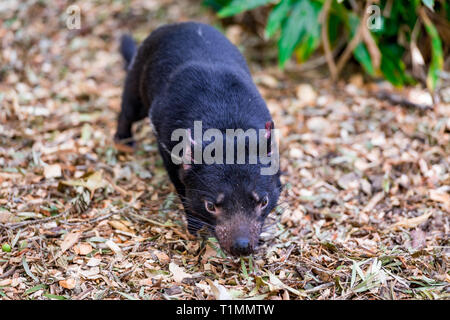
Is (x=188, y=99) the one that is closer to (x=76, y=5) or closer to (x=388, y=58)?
(x=388, y=58)

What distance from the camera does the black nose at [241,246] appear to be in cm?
307

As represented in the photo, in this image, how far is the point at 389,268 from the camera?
3303 mm

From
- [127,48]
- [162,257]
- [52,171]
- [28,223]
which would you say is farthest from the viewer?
[127,48]

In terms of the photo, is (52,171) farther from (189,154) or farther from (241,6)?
(241,6)

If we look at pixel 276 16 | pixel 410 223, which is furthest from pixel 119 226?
pixel 276 16

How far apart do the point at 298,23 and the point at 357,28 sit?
67 cm

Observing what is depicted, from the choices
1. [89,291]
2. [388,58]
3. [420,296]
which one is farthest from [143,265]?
[388,58]

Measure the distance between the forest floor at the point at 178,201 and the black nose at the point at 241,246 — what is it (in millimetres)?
203

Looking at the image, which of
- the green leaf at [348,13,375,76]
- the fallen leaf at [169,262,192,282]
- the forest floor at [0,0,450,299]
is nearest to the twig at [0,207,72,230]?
the forest floor at [0,0,450,299]

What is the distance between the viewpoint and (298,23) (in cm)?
500

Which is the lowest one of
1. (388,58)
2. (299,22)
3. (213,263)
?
(213,263)

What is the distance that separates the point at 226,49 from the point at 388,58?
6.80ft

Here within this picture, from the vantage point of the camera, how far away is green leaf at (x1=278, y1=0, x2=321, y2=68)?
4977mm

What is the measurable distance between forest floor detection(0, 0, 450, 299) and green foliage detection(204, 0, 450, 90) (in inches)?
14.2
